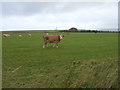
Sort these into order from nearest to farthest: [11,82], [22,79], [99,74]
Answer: [99,74]
[11,82]
[22,79]

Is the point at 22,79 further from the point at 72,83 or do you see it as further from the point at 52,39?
the point at 52,39

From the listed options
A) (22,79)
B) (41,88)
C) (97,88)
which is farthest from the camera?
(22,79)

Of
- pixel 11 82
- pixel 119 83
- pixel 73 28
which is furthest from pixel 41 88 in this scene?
pixel 73 28

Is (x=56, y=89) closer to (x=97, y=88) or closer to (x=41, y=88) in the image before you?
(x=41, y=88)

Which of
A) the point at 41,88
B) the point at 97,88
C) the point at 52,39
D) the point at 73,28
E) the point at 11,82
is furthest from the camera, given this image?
the point at 73,28

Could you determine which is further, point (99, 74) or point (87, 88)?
point (99, 74)

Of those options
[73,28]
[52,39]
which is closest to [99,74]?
[52,39]

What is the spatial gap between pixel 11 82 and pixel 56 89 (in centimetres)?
198

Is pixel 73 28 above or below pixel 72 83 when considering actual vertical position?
above

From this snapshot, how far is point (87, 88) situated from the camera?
4.16 m

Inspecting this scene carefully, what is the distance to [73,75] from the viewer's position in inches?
199

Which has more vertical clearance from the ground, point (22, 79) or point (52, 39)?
point (52, 39)

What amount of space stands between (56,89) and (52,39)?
14079 millimetres

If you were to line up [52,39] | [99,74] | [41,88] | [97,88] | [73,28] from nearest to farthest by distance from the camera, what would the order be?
[97,88] → [41,88] → [99,74] → [52,39] → [73,28]
